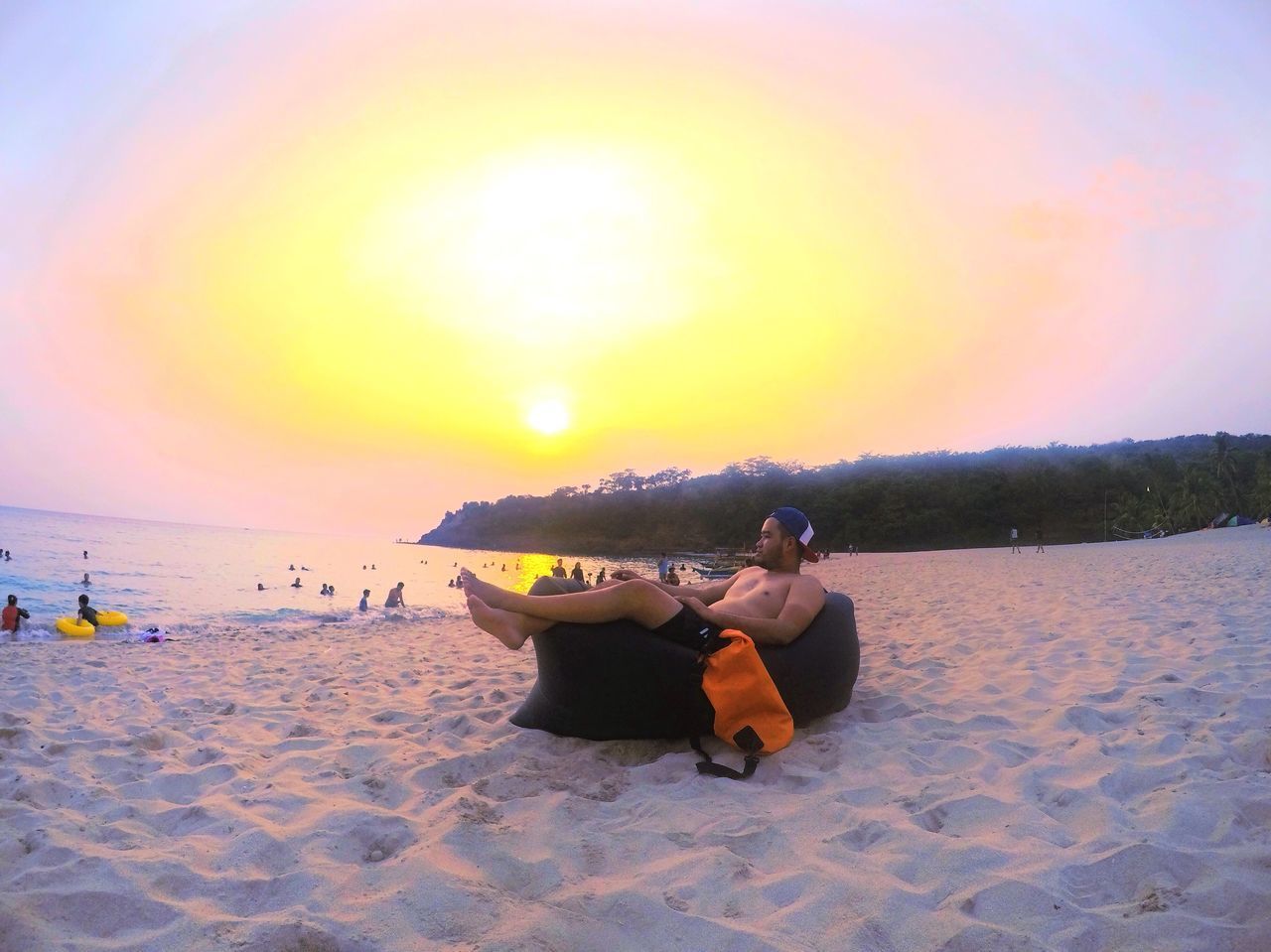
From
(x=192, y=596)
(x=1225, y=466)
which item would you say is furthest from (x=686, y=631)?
(x=1225, y=466)

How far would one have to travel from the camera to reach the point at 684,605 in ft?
12.1

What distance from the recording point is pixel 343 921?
6.61ft

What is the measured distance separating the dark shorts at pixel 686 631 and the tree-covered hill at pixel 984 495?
2033 inches

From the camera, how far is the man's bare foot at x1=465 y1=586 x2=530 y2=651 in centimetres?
358

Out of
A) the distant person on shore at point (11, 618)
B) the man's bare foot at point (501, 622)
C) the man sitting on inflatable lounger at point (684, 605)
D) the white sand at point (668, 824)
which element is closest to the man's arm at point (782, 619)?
the man sitting on inflatable lounger at point (684, 605)

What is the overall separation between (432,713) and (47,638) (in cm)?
1030

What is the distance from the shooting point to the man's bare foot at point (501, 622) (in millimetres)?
3580

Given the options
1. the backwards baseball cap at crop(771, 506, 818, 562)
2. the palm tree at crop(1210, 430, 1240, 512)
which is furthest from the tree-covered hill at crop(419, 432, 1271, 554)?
the backwards baseball cap at crop(771, 506, 818, 562)

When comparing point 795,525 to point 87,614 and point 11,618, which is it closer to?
point 11,618

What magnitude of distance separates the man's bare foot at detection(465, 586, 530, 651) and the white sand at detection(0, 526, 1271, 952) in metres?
0.61

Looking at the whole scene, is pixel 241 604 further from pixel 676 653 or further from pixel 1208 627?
pixel 1208 627

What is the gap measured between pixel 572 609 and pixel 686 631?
616 millimetres

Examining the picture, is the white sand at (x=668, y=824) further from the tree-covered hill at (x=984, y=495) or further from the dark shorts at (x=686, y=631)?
the tree-covered hill at (x=984, y=495)

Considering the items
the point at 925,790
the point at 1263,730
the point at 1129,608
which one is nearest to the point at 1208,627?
the point at 1129,608
